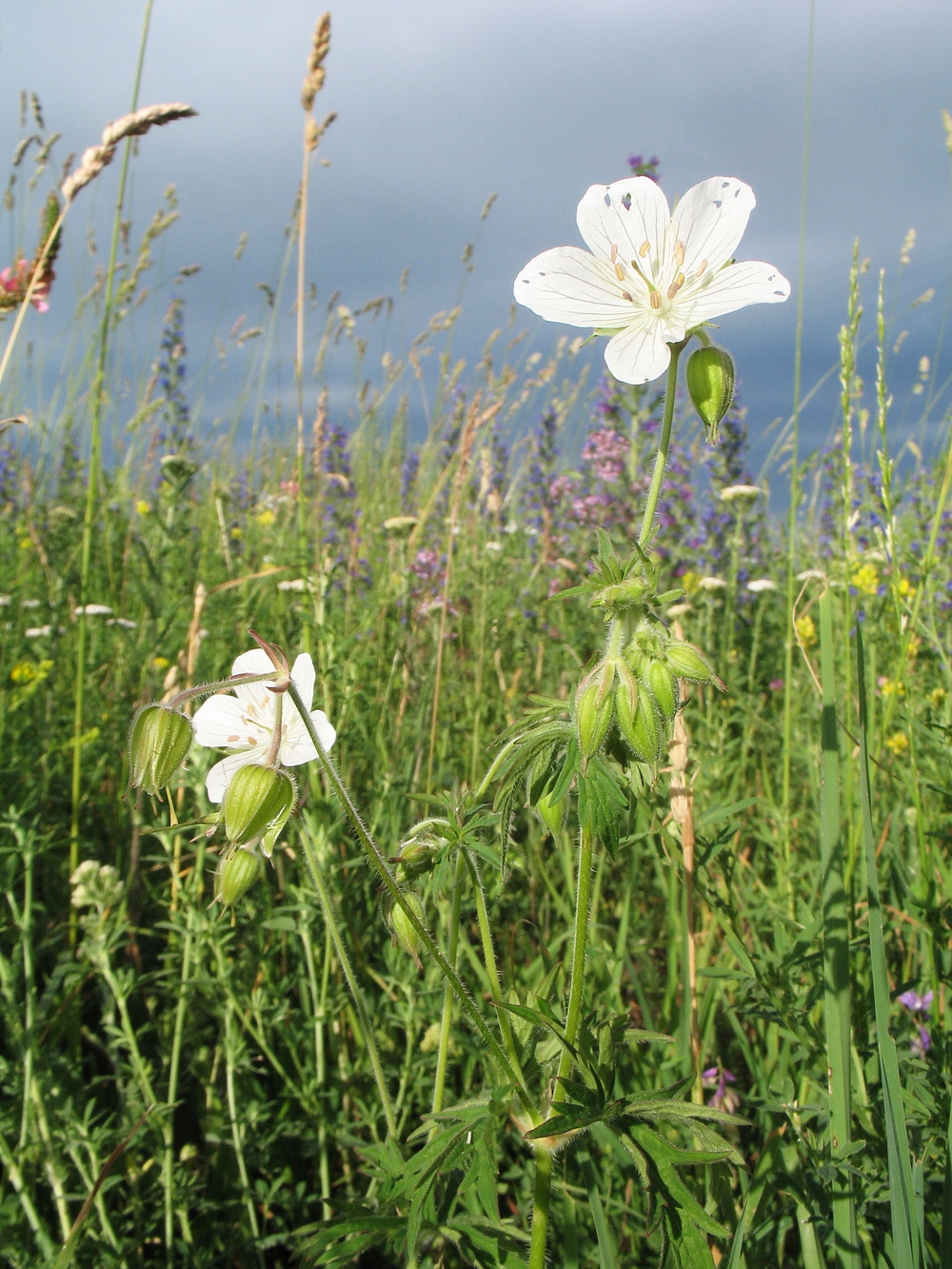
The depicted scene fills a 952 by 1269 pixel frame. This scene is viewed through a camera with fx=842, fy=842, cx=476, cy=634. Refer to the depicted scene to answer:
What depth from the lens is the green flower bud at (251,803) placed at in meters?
0.84

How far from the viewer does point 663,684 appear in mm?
794

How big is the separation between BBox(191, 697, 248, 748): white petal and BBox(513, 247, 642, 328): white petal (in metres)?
0.60

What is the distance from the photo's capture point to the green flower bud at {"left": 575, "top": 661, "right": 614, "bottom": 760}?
77cm

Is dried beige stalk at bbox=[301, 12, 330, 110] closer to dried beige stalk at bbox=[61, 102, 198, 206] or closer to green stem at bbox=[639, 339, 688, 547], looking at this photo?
dried beige stalk at bbox=[61, 102, 198, 206]

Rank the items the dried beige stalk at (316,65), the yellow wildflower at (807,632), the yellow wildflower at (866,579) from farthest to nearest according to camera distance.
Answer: the yellow wildflower at (866,579)
the yellow wildflower at (807,632)
the dried beige stalk at (316,65)

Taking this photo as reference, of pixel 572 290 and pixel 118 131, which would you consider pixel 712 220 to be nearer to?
pixel 572 290

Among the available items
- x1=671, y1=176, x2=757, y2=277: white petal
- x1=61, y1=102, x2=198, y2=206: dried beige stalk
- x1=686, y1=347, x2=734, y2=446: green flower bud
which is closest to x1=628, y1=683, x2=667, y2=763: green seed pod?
x1=686, y1=347, x2=734, y2=446: green flower bud

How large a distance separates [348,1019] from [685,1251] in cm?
96

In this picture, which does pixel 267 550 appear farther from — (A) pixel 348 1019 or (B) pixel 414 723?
(A) pixel 348 1019

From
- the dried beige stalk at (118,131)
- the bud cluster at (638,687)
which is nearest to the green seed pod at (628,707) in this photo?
the bud cluster at (638,687)

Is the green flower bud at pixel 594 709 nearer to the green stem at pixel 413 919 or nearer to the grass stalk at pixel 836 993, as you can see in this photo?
the green stem at pixel 413 919

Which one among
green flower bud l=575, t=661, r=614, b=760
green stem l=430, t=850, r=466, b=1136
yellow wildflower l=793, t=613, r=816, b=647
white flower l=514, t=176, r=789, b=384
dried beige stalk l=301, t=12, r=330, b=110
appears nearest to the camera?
green flower bud l=575, t=661, r=614, b=760

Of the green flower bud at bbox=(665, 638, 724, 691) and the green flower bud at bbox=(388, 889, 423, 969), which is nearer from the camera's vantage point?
the green flower bud at bbox=(665, 638, 724, 691)

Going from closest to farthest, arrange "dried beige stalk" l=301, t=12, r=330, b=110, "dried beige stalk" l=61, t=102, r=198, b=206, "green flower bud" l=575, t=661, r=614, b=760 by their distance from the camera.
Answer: "green flower bud" l=575, t=661, r=614, b=760 → "dried beige stalk" l=61, t=102, r=198, b=206 → "dried beige stalk" l=301, t=12, r=330, b=110
